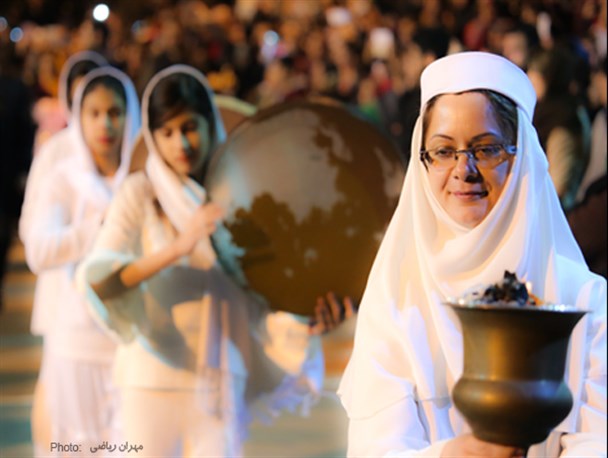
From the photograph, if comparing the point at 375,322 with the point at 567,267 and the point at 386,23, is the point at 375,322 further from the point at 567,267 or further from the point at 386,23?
the point at 386,23

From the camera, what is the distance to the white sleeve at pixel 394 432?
2.78m

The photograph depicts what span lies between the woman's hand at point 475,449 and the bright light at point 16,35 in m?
8.95

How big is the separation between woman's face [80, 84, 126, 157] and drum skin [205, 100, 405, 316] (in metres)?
1.10

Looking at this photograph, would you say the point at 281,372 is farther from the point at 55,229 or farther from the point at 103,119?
the point at 103,119

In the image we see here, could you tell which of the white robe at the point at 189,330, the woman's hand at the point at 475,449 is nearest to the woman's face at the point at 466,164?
the woman's hand at the point at 475,449

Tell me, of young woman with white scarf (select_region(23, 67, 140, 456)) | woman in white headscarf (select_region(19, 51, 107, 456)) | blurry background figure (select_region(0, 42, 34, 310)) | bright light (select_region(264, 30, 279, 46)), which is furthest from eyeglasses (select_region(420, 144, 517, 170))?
bright light (select_region(264, 30, 279, 46))

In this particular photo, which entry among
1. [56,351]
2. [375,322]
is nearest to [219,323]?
[56,351]

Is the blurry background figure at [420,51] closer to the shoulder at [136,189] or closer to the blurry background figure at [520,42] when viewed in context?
the blurry background figure at [520,42]

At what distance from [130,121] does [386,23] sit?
695cm

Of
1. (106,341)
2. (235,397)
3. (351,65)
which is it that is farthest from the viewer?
(351,65)

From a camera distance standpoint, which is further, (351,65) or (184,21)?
A: (351,65)

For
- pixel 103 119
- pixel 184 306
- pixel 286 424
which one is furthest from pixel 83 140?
pixel 286 424

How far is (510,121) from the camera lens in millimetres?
2811

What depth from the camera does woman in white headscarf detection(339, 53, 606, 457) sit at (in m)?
2.73
